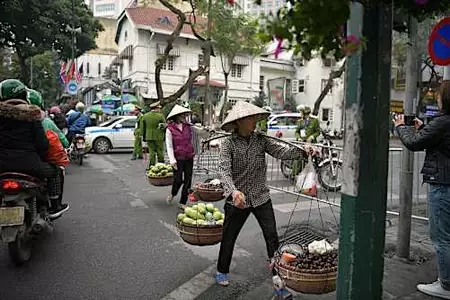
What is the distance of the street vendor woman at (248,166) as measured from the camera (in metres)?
3.87

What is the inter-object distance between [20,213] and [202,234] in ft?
5.71

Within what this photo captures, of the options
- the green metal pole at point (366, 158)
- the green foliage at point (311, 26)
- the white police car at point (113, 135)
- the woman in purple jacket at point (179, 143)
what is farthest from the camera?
the white police car at point (113, 135)

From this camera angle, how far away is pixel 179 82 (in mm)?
31812

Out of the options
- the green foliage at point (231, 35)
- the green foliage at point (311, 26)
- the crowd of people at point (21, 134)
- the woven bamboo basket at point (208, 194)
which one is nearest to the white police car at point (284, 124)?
the green foliage at point (231, 35)

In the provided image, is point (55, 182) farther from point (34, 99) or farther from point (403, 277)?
point (403, 277)

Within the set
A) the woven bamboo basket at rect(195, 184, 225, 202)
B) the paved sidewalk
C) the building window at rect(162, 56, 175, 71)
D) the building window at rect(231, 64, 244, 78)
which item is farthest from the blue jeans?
A: the building window at rect(231, 64, 244, 78)

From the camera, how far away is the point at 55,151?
510cm

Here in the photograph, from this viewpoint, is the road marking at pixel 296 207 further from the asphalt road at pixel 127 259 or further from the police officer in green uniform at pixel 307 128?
the police officer in green uniform at pixel 307 128

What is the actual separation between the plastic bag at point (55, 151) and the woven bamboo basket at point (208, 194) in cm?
208

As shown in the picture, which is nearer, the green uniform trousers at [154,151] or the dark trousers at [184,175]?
the dark trousers at [184,175]

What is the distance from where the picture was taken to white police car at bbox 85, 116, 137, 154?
55.3 feet

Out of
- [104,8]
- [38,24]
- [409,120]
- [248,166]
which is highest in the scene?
[104,8]

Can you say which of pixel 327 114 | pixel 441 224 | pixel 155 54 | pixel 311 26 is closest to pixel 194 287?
pixel 441 224

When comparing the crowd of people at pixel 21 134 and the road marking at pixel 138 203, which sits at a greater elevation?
the crowd of people at pixel 21 134
